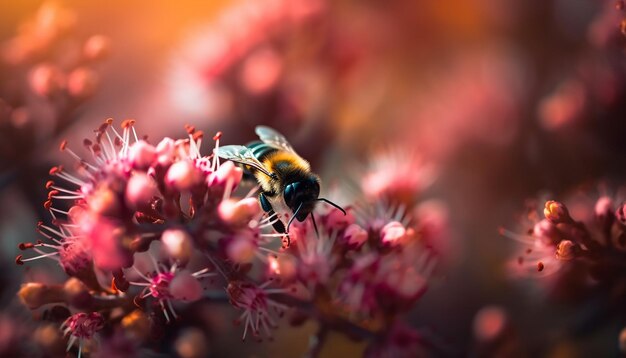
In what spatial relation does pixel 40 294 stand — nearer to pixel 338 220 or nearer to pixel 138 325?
pixel 138 325

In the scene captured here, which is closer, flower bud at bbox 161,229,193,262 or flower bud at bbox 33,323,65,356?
flower bud at bbox 161,229,193,262

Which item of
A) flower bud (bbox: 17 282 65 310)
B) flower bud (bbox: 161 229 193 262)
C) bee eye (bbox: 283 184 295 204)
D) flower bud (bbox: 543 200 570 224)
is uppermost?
flower bud (bbox: 543 200 570 224)

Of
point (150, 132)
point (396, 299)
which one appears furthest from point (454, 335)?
point (150, 132)

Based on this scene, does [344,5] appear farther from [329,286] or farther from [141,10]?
[329,286]

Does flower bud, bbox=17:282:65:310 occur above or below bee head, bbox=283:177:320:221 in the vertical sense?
below

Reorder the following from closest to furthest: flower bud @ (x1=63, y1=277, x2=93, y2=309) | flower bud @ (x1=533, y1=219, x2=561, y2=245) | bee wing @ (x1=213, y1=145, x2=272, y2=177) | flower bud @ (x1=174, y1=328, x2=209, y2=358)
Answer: flower bud @ (x1=63, y1=277, x2=93, y2=309) < flower bud @ (x1=533, y1=219, x2=561, y2=245) < bee wing @ (x1=213, y1=145, x2=272, y2=177) < flower bud @ (x1=174, y1=328, x2=209, y2=358)

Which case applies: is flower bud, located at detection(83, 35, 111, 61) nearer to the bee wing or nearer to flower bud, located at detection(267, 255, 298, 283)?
the bee wing

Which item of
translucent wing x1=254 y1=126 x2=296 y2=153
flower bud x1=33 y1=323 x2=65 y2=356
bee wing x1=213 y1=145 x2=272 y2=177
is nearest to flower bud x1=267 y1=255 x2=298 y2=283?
bee wing x1=213 y1=145 x2=272 y2=177

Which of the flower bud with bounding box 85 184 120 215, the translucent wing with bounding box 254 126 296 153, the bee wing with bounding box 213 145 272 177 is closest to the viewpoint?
the flower bud with bounding box 85 184 120 215
